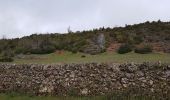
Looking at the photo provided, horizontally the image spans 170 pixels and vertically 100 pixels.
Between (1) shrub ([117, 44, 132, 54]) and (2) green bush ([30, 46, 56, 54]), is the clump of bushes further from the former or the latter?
(1) shrub ([117, 44, 132, 54])

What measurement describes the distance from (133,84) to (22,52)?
50.2 ft

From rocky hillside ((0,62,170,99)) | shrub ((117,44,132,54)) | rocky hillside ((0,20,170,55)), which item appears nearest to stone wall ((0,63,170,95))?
rocky hillside ((0,62,170,99))

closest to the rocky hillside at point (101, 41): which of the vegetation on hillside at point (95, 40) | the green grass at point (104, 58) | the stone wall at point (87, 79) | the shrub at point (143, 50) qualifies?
the vegetation on hillside at point (95, 40)

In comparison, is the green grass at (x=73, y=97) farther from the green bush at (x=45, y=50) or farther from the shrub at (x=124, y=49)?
the green bush at (x=45, y=50)

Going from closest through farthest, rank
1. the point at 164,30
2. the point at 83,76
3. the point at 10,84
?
the point at 83,76 < the point at 10,84 < the point at 164,30

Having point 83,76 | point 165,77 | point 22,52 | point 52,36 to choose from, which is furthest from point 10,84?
point 52,36

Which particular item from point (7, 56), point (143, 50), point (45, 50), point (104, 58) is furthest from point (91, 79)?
point (45, 50)

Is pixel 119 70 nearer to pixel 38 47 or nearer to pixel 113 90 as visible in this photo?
pixel 113 90

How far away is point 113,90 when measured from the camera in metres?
22.0

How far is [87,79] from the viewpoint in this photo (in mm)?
22875

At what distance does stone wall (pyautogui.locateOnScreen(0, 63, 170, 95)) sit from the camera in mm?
21906

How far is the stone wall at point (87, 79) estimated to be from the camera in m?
21.9

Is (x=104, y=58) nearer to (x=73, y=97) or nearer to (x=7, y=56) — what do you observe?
(x=73, y=97)

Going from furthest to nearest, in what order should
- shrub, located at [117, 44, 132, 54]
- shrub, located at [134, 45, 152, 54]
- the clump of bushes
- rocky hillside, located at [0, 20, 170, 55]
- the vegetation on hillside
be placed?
the vegetation on hillside, rocky hillside, located at [0, 20, 170, 55], shrub, located at [117, 44, 132, 54], shrub, located at [134, 45, 152, 54], the clump of bushes
